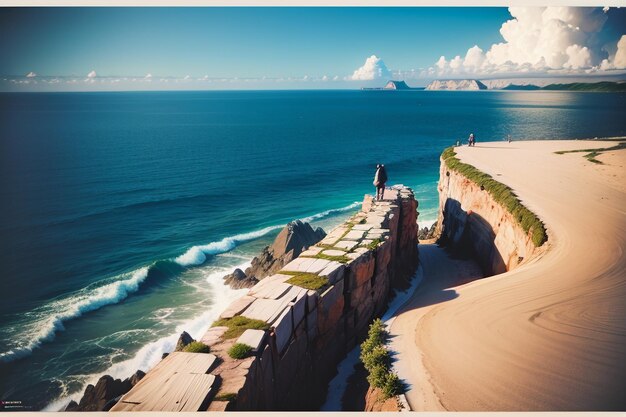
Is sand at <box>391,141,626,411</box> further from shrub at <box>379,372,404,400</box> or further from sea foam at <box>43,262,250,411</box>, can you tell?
sea foam at <box>43,262,250,411</box>

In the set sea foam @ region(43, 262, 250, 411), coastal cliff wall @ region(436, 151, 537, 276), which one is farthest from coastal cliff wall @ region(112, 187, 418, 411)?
sea foam @ region(43, 262, 250, 411)

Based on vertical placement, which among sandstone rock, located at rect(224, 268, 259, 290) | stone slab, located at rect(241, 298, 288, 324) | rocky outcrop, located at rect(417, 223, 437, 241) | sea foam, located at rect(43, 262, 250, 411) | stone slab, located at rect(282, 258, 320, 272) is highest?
stone slab, located at rect(282, 258, 320, 272)

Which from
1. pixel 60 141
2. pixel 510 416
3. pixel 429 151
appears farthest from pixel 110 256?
pixel 429 151

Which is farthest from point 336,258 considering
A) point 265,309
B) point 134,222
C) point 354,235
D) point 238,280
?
point 134,222

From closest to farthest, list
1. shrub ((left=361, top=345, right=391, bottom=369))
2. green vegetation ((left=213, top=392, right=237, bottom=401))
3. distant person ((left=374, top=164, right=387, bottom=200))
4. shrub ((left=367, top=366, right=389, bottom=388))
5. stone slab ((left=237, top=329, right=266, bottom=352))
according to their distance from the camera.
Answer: green vegetation ((left=213, top=392, right=237, bottom=401))
stone slab ((left=237, top=329, right=266, bottom=352))
shrub ((left=367, top=366, right=389, bottom=388))
shrub ((left=361, top=345, right=391, bottom=369))
distant person ((left=374, top=164, right=387, bottom=200))

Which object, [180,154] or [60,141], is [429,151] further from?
[60,141]

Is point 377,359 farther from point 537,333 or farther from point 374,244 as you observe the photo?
point 374,244
